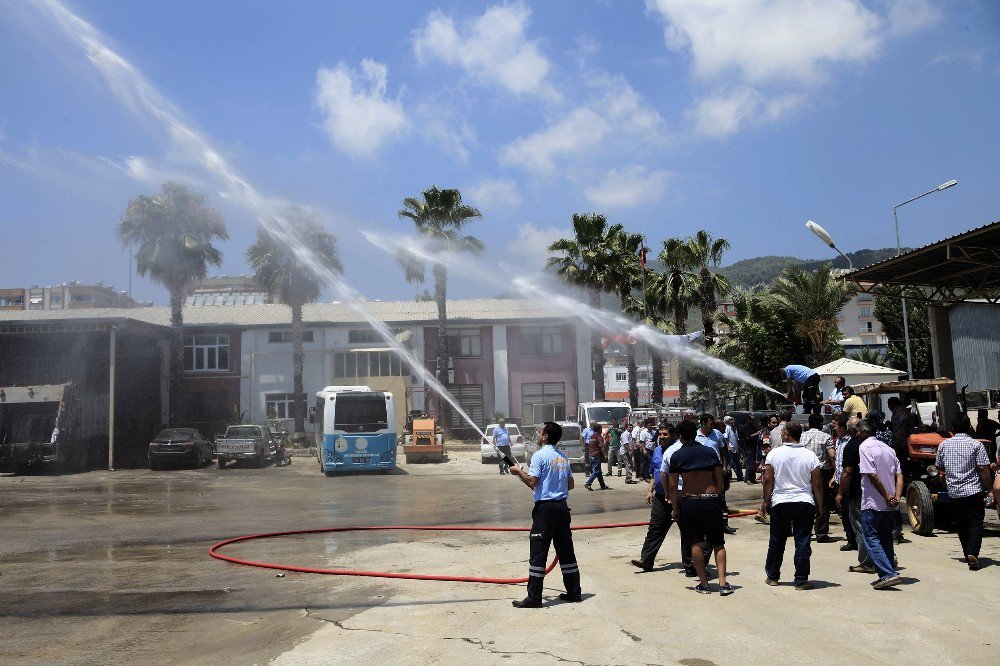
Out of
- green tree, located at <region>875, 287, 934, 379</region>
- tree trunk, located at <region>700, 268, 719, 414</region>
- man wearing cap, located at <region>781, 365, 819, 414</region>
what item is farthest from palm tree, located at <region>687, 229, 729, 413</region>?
man wearing cap, located at <region>781, 365, 819, 414</region>

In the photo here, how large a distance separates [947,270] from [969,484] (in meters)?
13.8

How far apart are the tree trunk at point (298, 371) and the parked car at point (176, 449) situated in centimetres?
1082


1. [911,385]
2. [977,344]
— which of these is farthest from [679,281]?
[911,385]

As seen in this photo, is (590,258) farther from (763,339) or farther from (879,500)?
(879,500)

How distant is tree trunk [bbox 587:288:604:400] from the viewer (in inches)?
1671

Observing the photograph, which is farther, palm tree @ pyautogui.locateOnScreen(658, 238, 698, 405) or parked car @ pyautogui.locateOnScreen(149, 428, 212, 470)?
palm tree @ pyautogui.locateOnScreen(658, 238, 698, 405)

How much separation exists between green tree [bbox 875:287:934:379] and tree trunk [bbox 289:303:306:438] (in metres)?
32.2

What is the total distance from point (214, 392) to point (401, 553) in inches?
1472

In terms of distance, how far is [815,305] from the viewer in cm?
3644

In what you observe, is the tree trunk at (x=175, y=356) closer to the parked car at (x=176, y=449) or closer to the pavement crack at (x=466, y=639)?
the parked car at (x=176, y=449)

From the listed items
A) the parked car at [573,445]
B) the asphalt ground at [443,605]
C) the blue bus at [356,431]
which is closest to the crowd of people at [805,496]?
the asphalt ground at [443,605]

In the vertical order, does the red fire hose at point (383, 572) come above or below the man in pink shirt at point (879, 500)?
below

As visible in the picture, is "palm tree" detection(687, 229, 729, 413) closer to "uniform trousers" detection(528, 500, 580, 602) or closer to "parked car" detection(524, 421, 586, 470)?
"parked car" detection(524, 421, 586, 470)

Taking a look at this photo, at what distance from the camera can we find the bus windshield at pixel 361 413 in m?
28.5
